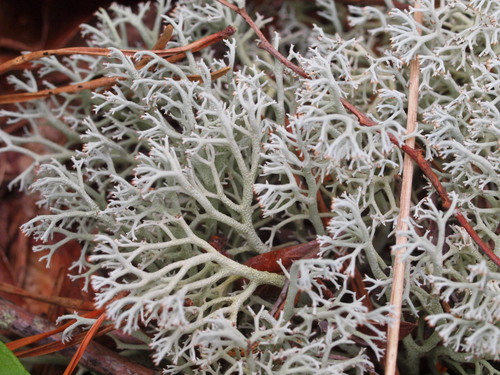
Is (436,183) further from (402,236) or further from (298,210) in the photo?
(298,210)

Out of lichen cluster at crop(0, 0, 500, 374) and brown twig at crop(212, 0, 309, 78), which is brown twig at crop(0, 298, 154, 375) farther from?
brown twig at crop(212, 0, 309, 78)

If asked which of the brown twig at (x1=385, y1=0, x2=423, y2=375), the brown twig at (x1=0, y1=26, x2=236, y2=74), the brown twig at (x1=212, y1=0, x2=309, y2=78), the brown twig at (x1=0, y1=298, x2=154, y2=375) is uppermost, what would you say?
the brown twig at (x1=0, y1=26, x2=236, y2=74)

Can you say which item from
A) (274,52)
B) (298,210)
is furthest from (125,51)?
(298,210)

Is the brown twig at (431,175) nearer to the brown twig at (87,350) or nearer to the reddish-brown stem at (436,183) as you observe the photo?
the reddish-brown stem at (436,183)

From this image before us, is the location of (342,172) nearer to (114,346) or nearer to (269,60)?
(269,60)


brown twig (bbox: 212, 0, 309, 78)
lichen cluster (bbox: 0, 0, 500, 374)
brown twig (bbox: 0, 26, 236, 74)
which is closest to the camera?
lichen cluster (bbox: 0, 0, 500, 374)

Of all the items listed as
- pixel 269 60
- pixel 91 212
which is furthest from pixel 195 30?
pixel 91 212

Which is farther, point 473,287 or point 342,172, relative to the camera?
point 342,172

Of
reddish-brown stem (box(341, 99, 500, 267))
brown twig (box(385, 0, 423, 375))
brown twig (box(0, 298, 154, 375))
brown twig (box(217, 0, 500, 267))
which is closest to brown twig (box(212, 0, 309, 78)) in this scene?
brown twig (box(217, 0, 500, 267))

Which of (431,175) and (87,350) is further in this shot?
(87,350)
